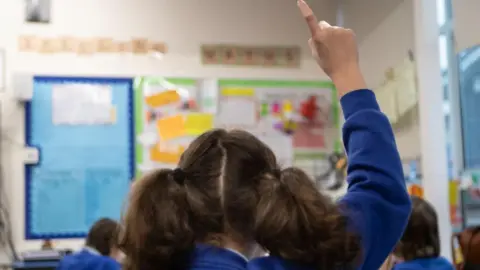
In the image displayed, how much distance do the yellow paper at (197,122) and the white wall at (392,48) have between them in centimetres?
99

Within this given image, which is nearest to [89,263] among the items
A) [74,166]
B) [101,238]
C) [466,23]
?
[101,238]

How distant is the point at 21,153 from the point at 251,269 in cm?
319

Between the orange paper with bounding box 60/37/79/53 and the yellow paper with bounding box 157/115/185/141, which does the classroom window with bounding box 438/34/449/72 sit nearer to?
the yellow paper with bounding box 157/115/185/141

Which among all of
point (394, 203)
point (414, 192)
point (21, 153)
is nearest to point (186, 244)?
point (394, 203)

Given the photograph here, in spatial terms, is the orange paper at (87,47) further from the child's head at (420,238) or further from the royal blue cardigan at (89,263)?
the child's head at (420,238)

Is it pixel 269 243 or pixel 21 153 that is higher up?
pixel 269 243

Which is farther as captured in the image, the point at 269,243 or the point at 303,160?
the point at 303,160

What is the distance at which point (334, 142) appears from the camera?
413 centimetres

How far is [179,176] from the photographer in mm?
821

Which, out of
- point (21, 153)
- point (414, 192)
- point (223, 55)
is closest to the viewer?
point (414, 192)

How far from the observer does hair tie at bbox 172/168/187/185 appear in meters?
0.82

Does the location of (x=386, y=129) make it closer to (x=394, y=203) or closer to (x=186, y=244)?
(x=394, y=203)

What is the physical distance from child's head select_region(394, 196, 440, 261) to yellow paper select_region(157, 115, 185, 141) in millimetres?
1870

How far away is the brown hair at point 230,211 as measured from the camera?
0.76 m
